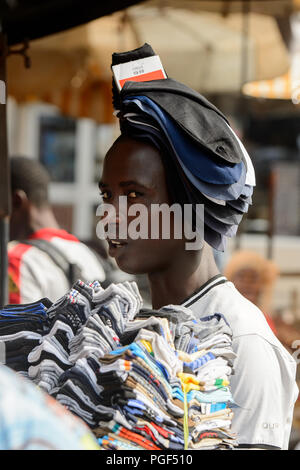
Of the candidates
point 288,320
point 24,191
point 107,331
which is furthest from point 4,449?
point 288,320

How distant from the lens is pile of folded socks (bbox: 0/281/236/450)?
1.06 m

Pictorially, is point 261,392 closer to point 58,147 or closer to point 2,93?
point 2,93

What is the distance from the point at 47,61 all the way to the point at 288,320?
245cm

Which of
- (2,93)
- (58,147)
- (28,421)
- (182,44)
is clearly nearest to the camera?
(28,421)

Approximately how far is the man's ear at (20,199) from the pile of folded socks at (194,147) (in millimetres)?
1830

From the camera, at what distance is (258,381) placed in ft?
4.17

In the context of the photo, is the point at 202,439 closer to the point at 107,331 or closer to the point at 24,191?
the point at 107,331

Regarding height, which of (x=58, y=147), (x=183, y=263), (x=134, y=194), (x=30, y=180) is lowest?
(x=183, y=263)

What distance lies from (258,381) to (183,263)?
13.0 inches

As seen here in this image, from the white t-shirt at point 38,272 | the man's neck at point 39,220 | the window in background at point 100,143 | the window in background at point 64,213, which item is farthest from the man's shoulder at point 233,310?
the window in background at point 100,143

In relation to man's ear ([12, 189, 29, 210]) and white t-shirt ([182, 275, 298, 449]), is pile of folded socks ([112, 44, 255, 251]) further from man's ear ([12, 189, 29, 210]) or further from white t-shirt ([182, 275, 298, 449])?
man's ear ([12, 189, 29, 210])

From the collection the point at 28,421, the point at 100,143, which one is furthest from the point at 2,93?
the point at 100,143

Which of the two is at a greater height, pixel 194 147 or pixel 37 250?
pixel 194 147

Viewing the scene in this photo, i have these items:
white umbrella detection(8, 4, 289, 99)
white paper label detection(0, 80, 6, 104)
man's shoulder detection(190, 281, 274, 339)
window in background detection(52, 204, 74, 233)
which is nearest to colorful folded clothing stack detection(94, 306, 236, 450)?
man's shoulder detection(190, 281, 274, 339)
